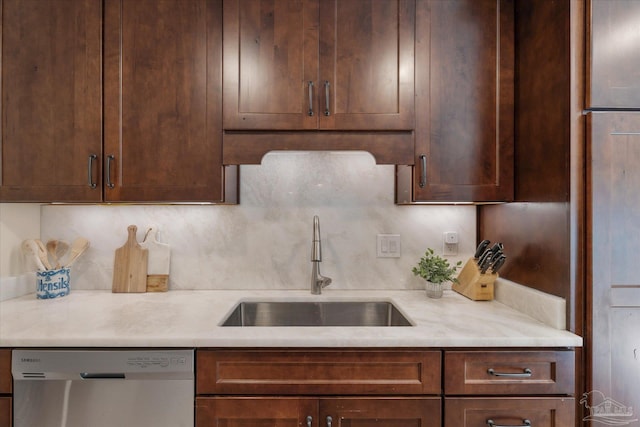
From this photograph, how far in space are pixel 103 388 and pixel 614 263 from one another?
1.75 metres

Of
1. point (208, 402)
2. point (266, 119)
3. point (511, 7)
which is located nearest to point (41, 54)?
point (266, 119)

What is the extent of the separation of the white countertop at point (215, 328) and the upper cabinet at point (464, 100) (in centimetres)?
49

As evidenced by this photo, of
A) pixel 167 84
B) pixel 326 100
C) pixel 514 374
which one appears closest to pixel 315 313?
pixel 514 374

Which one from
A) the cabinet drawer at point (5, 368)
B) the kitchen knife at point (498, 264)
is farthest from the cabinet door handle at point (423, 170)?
the cabinet drawer at point (5, 368)

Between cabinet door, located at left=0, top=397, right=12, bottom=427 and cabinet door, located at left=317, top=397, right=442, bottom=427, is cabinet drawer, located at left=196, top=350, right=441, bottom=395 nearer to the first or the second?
cabinet door, located at left=317, top=397, right=442, bottom=427

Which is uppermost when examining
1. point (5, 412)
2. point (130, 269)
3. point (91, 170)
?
point (91, 170)

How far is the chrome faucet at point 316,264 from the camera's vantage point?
1.73 m

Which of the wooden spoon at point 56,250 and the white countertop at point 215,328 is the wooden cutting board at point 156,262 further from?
the wooden spoon at point 56,250

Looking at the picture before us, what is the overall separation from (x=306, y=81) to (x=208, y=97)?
406 millimetres

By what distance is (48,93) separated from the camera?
4.89 ft

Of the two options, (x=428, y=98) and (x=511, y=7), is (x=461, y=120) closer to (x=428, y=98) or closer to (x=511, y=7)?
(x=428, y=98)

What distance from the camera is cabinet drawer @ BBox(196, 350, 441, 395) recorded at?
1.20m

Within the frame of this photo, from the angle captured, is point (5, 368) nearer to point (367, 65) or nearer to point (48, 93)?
point (48, 93)

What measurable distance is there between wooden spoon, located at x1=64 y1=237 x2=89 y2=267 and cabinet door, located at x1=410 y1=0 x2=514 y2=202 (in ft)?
5.27
